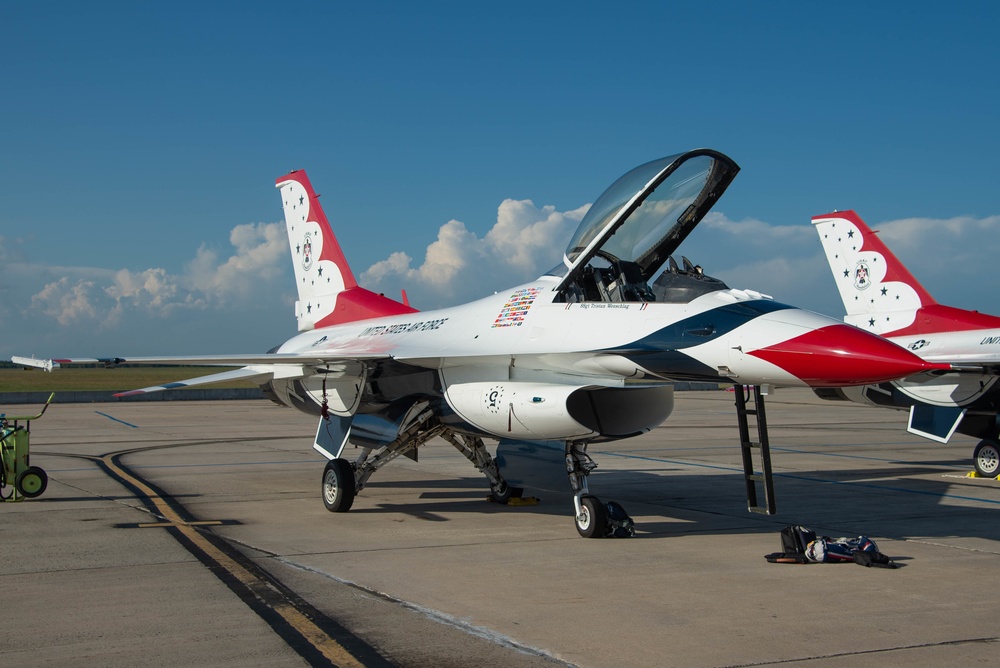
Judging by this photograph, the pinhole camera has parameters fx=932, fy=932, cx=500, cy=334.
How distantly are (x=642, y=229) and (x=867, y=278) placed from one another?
9.91 metres

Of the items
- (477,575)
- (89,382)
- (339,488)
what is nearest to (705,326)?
(477,575)

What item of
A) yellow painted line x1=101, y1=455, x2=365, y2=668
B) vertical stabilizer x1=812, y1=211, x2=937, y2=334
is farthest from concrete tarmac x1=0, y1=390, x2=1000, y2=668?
vertical stabilizer x1=812, y1=211, x2=937, y2=334

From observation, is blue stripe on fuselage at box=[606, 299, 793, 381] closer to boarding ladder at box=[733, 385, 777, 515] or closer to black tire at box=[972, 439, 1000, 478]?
boarding ladder at box=[733, 385, 777, 515]

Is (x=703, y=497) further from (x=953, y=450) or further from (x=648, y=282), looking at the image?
(x=953, y=450)

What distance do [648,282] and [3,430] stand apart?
8272 mm

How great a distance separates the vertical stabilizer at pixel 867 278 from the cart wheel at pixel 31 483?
42.3 ft

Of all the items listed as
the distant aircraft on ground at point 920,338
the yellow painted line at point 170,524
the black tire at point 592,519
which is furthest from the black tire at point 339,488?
the distant aircraft on ground at point 920,338

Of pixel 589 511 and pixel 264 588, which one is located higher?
pixel 589 511

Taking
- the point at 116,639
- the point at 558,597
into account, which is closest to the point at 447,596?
the point at 558,597

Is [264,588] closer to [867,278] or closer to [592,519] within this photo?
[592,519]

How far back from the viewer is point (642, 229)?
347 inches

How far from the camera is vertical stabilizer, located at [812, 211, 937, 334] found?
1658cm

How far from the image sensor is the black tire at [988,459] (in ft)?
46.8

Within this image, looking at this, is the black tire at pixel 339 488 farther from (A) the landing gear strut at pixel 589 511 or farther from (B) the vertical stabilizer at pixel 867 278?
(B) the vertical stabilizer at pixel 867 278
